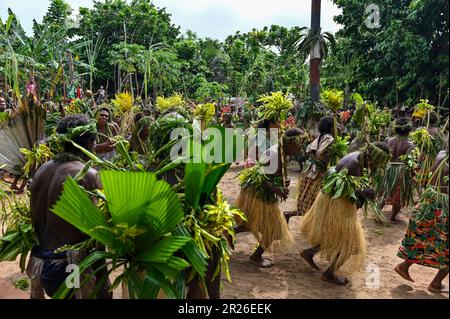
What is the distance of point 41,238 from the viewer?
251 cm

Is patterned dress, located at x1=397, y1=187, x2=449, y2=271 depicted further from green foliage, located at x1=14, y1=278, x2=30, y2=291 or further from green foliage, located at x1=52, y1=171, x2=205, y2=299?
green foliage, located at x1=14, y1=278, x2=30, y2=291

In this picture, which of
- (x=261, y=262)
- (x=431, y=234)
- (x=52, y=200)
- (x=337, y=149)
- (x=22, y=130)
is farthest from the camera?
(x=22, y=130)

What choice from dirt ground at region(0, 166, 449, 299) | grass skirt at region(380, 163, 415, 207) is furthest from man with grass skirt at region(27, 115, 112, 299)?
grass skirt at region(380, 163, 415, 207)

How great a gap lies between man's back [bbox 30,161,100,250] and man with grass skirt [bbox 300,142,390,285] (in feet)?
7.37

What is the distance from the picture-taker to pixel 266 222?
424cm

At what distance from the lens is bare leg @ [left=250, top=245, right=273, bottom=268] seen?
437 centimetres

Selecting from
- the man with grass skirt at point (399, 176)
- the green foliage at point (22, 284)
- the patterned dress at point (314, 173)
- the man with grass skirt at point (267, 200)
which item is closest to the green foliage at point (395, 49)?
the man with grass skirt at point (399, 176)

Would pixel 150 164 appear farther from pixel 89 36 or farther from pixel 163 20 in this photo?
pixel 163 20

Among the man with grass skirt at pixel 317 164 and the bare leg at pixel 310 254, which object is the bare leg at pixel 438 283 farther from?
the man with grass skirt at pixel 317 164

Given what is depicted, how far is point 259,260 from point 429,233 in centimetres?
164

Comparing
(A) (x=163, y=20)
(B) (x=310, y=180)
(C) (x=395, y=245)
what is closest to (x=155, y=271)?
(B) (x=310, y=180)

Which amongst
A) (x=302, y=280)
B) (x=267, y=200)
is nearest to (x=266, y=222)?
(x=267, y=200)

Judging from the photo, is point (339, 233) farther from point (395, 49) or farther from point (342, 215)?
point (395, 49)
